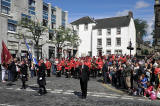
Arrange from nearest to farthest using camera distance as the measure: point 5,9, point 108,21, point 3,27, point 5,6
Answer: point 3,27 → point 5,6 → point 5,9 → point 108,21

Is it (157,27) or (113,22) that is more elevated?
(113,22)

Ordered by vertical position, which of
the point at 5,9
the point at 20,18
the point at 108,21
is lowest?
the point at 20,18

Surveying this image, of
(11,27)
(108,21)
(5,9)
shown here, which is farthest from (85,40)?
(5,9)

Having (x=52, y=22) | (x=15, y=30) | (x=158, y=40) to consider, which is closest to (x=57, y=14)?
(x=52, y=22)

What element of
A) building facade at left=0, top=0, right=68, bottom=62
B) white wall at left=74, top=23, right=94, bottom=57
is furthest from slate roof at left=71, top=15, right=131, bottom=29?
building facade at left=0, top=0, right=68, bottom=62

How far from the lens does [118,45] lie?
43.4m

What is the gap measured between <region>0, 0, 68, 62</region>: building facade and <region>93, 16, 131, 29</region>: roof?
13.0 metres

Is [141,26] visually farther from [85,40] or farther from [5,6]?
[5,6]

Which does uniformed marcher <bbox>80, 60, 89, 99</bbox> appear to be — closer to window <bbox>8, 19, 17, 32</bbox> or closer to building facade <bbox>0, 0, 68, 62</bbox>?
building facade <bbox>0, 0, 68, 62</bbox>

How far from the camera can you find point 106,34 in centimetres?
4522

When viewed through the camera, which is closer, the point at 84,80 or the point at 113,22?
the point at 84,80

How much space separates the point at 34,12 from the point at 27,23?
24.5ft

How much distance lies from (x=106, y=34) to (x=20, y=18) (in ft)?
73.1

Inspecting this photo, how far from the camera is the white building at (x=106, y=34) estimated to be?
141 ft
